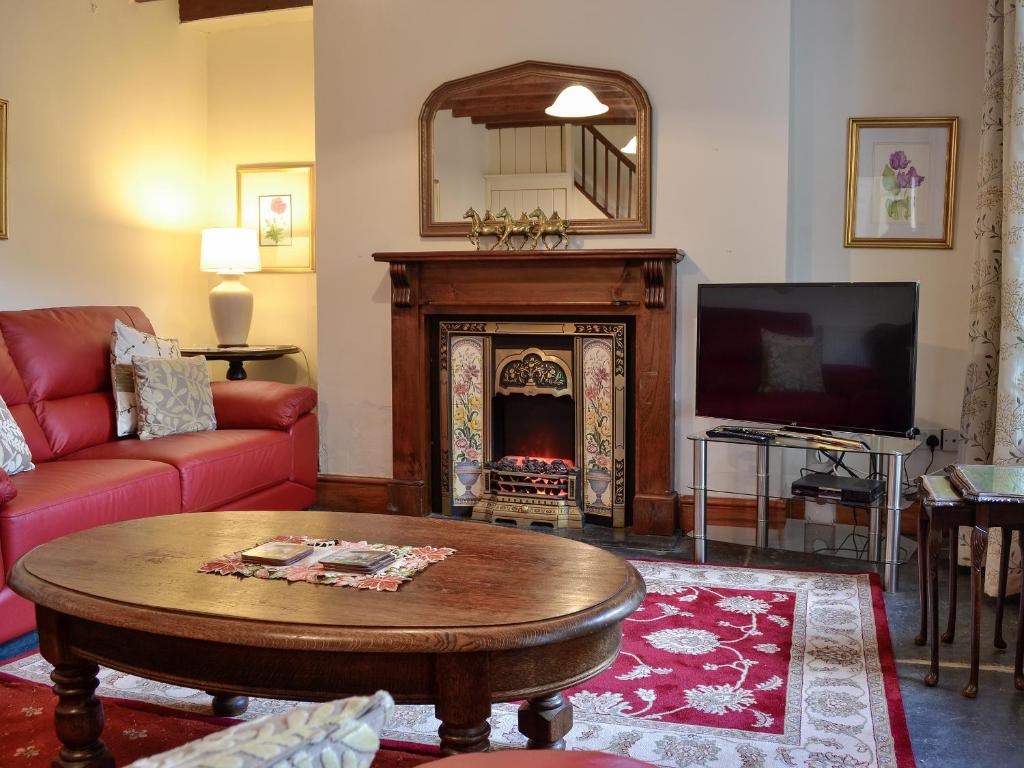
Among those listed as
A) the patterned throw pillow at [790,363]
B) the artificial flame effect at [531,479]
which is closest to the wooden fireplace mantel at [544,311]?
the artificial flame effect at [531,479]

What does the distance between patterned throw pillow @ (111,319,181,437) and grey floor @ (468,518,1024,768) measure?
2.21m

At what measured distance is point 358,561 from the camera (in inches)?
83.6

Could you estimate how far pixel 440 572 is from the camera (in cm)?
211

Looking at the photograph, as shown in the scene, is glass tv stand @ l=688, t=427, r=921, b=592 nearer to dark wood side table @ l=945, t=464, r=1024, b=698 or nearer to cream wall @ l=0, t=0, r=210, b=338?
dark wood side table @ l=945, t=464, r=1024, b=698

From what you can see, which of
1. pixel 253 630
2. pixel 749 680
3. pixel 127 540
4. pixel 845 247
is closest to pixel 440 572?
pixel 253 630

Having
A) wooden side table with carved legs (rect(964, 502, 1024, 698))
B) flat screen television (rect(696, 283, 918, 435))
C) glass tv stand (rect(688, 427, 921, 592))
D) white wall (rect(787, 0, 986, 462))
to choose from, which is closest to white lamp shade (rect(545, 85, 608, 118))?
white wall (rect(787, 0, 986, 462))

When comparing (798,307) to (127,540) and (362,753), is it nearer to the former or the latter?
(127,540)

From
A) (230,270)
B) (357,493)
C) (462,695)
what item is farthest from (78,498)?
(230,270)

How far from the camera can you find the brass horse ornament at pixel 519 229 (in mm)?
4469

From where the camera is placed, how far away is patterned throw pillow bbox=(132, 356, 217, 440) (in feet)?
13.7

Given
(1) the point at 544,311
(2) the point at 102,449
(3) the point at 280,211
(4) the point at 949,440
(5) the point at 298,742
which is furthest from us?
(3) the point at 280,211

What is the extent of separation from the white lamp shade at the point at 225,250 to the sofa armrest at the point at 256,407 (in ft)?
2.95

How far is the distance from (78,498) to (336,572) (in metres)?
1.51

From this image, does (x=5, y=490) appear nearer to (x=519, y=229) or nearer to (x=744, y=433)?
(x=519, y=229)
